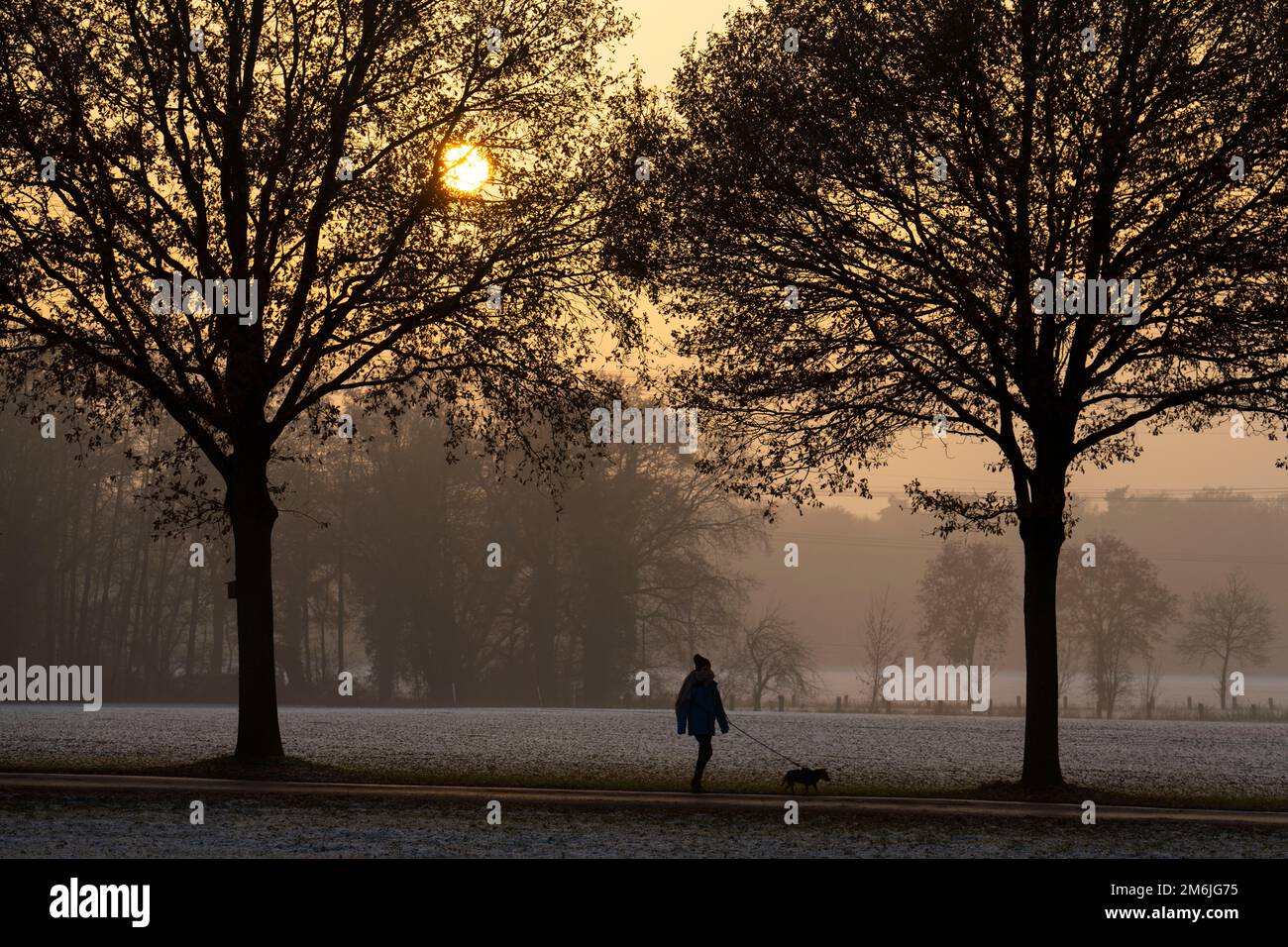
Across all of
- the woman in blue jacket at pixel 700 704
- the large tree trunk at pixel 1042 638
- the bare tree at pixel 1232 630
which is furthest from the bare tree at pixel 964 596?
the woman in blue jacket at pixel 700 704

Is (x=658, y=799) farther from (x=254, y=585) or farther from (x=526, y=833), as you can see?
(x=254, y=585)

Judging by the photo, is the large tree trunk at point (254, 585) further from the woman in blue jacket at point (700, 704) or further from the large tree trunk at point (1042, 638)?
the large tree trunk at point (1042, 638)

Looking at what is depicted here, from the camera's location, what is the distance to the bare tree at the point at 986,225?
23641 millimetres

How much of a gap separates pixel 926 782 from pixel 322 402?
12.9 metres

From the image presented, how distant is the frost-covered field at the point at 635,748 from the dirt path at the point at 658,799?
2.14m

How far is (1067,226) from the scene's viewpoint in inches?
955

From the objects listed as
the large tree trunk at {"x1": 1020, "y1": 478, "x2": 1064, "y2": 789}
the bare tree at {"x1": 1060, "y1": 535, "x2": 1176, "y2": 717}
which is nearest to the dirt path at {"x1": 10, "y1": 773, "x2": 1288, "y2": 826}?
the large tree trunk at {"x1": 1020, "y1": 478, "x2": 1064, "y2": 789}

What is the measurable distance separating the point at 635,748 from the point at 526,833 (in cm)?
1755

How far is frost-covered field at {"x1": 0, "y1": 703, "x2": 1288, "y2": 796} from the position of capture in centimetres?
2811

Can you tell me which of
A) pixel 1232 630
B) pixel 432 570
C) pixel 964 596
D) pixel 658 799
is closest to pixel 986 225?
pixel 658 799

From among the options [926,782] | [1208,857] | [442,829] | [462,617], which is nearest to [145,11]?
[442,829]

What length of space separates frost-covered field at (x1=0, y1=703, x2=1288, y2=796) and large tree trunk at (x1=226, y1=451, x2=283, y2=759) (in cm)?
231
